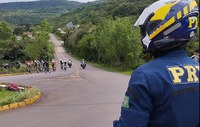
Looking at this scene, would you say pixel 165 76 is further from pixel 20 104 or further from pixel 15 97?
pixel 15 97

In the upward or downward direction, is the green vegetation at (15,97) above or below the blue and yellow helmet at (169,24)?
below

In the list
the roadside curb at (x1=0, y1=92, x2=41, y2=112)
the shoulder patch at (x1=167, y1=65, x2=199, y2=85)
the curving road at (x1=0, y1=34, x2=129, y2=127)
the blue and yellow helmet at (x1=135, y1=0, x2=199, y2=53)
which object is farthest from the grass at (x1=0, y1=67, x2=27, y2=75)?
the shoulder patch at (x1=167, y1=65, x2=199, y2=85)

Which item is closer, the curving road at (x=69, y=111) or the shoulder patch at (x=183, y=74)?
the shoulder patch at (x=183, y=74)

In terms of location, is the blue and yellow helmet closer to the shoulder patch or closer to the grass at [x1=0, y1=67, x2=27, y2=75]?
the shoulder patch

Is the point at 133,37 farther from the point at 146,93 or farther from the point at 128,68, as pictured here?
the point at 146,93

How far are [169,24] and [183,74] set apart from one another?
0.26 metres

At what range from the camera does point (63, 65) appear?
42.0 meters

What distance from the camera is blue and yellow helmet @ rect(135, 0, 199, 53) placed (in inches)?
85.5

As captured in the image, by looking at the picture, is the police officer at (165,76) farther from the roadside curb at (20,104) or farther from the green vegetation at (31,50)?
the green vegetation at (31,50)

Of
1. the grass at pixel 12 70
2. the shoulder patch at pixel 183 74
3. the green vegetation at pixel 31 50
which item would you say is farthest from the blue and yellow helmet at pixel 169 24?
the green vegetation at pixel 31 50

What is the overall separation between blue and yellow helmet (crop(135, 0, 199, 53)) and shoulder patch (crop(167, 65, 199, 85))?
14 centimetres

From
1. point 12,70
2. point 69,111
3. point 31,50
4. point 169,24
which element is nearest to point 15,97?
point 69,111

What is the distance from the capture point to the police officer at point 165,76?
6.55 ft

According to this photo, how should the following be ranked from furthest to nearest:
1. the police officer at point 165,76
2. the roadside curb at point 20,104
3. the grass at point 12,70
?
the grass at point 12,70 → the roadside curb at point 20,104 → the police officer at point 165,76
